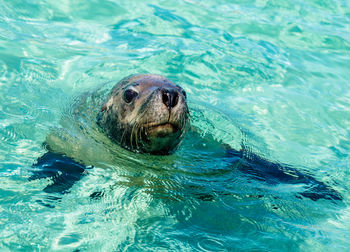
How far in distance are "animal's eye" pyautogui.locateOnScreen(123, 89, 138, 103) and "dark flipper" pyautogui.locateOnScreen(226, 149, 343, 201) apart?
126 cm

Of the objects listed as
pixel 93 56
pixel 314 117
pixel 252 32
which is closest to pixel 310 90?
pixel 314 117

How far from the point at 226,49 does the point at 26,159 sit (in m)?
4.66

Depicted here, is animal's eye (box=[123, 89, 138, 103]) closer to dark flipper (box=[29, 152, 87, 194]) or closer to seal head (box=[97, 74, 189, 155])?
seal head (box=[97, 74, 189, 155])

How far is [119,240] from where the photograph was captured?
3.06 m

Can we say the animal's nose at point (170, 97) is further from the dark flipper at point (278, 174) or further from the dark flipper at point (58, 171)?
the dark flipper at point (278, 174)

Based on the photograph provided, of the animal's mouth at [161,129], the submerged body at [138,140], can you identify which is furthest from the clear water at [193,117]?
the animal's mouth at [161,129]

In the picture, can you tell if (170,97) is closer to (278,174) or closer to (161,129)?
(161,129)

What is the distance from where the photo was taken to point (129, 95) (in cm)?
399

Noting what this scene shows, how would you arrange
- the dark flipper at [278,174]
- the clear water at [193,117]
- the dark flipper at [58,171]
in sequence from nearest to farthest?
the clear water at [193,117], the dark flipper at [58,171], the dark flipper at [278,174]

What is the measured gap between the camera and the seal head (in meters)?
3.42

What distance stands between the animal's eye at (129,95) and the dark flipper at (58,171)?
2.45 feet

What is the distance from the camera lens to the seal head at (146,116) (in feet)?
11.2

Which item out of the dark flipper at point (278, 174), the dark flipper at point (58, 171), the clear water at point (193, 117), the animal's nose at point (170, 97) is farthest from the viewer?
the dark flipper at point (278, 174)

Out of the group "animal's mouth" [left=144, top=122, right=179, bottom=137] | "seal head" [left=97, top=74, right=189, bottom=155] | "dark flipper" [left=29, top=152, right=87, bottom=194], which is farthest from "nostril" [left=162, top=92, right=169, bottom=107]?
"dark flipper" [left=29, top=152, right=87, bottom=194]
